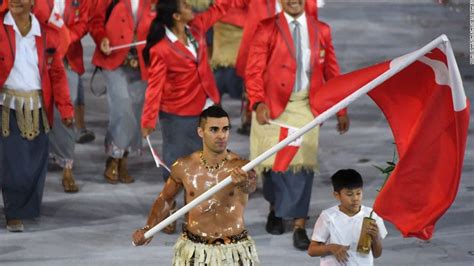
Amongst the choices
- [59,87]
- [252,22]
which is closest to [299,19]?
[252,22]

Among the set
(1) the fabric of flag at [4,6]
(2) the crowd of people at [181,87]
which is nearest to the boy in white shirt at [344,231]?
(2) the crowd of people at [181,87]

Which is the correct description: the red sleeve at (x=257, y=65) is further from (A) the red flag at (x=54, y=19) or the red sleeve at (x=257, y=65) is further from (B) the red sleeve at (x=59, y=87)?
(A) the red flag at (x=54, y=19)

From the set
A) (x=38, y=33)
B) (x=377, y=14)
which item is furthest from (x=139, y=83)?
(x=377, y=14)

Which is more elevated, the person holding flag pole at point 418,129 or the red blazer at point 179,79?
the person holding flag pole at point 418,129

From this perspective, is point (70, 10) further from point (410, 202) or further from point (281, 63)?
point (410, 202)

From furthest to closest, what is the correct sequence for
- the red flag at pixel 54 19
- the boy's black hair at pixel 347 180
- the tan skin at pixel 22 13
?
the red flag at pixel 54 19
the tan skin at pixel 22 13
the boy's black hair at pixel 347 180

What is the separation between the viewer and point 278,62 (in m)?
12.1

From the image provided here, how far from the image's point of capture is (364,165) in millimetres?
13555

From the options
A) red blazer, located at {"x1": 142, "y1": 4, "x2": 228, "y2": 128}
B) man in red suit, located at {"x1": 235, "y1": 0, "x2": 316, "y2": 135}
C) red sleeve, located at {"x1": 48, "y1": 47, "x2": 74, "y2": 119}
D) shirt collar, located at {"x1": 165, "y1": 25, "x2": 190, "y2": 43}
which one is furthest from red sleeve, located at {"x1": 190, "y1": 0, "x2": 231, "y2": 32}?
red sleeve, located at {"x1": 48, "y1": 47, "x2": 74, "y2": 119}

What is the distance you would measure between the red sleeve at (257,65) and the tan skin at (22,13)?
143 centimetres

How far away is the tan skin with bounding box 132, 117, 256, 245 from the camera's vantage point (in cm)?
991

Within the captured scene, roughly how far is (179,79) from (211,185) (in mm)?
2413

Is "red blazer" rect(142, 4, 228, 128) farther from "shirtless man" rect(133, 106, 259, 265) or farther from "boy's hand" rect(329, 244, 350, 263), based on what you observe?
"boy's hand" rect(329, 244, 350, 263)

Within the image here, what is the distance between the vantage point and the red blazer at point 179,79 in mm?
12102
